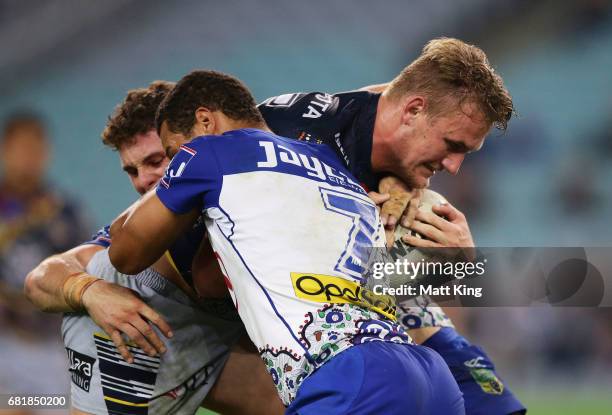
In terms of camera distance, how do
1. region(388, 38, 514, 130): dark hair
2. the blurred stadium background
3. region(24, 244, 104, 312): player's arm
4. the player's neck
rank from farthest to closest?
the blurred stadium background, region(24, 244, 104, 312): player's arm, the player's neck, region(388, 38, 514, 130): dark hair

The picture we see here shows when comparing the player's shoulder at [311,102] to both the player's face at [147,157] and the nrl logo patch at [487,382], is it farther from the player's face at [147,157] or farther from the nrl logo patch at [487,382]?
the nrl logo patch at [487,382]

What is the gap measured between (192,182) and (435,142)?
0.99 metres

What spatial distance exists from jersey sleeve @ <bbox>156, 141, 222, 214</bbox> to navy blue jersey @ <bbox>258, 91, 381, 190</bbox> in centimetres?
71

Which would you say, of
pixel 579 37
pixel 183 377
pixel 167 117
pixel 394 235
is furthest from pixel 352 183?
pixel 579 37

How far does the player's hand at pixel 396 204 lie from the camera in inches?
118

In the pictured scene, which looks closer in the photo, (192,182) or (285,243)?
(285,243)

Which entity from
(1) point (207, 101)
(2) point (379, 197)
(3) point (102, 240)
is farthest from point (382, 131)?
(3) point (102, 240)

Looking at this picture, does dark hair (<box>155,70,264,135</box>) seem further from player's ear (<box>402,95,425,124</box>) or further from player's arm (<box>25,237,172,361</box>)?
player's arm (<box>25,237,172,361</box>)

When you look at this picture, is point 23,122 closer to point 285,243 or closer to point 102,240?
point 102,240

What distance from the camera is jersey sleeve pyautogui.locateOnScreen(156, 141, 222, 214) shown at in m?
2.45

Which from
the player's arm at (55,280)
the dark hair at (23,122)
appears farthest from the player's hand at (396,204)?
the dark hair at (23,122)

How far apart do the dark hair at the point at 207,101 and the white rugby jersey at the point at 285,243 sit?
0.22 metres

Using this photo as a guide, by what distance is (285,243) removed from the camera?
2.36m

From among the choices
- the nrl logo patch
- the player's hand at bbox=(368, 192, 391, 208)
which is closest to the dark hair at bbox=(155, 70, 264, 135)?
the player's hand at bbox=(368, 192, 391, 208)
